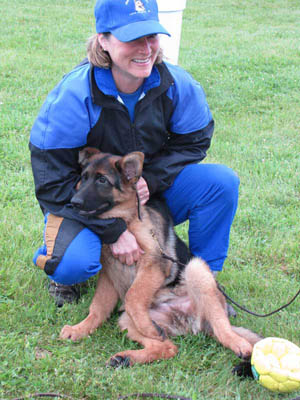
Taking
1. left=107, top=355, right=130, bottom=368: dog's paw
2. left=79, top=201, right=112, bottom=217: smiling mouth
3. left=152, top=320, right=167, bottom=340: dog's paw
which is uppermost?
left=79, top=201, right=112, bottom=217: smiling mouth

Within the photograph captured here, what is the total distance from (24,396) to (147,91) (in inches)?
86.8

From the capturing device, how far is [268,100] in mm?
9094

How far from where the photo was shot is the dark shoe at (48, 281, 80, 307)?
3.83 m

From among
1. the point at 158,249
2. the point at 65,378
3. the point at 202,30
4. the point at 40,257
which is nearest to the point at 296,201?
the point at 158,249

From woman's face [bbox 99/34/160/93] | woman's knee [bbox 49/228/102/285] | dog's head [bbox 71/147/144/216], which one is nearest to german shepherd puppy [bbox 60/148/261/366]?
dog's head [bbox 71/147/144/216]

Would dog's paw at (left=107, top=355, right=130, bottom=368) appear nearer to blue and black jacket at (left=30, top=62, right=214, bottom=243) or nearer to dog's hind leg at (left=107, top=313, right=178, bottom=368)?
dog's hind leg at (left=107, top=313, right=178, bottom=368)

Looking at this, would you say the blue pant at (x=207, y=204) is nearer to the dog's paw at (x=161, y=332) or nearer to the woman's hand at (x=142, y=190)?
the woman's hand at (x=142, y=190)

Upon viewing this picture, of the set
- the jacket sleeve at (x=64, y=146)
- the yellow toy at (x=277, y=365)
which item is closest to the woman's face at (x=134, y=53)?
the jacket sleeve at (x=64, y=146)

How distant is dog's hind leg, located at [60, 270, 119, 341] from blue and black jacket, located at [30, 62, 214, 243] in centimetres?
39

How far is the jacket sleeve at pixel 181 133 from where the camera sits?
388cm

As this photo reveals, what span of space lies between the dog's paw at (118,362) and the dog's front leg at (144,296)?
0.27 meters

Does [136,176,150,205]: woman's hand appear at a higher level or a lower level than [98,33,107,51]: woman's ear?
lower

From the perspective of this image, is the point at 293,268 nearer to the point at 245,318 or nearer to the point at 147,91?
the point at 245,318

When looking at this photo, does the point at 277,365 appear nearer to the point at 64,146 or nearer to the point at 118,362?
the point at 118,362
